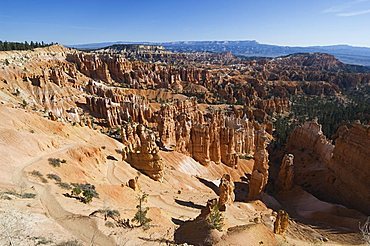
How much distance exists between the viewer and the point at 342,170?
42656 millimetres

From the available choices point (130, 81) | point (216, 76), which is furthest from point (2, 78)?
point (216, 76)

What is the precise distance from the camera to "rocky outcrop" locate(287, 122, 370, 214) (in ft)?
128

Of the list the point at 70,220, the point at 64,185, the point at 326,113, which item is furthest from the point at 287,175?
the point at 326,113

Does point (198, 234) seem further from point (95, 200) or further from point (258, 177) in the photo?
point (258, 177)

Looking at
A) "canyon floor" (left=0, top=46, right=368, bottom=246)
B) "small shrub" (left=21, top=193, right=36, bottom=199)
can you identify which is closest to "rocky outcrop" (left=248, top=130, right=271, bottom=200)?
"canyon floor" (left=0, top=46, right=368, bottom=246)

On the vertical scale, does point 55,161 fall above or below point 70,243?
below

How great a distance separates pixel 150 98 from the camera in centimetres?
10231

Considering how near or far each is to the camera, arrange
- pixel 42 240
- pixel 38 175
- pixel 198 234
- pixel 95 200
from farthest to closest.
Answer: pixel 38 175 < pixel 95 200 < pixel 198 234 < pixel 42 240

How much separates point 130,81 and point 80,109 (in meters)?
A: 48.2

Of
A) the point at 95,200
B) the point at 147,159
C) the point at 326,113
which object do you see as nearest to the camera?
the point at 95,200

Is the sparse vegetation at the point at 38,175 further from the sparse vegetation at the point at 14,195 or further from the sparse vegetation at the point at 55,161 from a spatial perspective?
the sparse vegetation at the point at 14,195

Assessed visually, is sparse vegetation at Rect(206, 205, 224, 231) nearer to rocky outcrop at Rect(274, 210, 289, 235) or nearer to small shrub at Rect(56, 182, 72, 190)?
rocky outcrop at Rect(274, 210, 289, 235)

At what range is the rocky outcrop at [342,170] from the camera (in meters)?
38.9

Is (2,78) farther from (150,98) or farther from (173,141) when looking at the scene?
(150,98)
